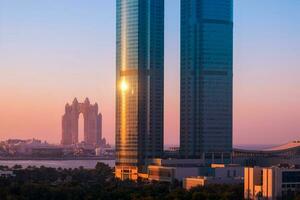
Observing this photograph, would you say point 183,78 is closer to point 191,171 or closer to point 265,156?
point 265,156

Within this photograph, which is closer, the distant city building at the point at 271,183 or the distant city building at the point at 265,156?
the distant city building at the point at 271,183

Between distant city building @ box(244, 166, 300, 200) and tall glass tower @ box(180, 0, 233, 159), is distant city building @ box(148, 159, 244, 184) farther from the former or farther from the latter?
distant city building @ box(244, 166, 300, 200)

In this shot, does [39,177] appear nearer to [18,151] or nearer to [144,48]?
[144,48]

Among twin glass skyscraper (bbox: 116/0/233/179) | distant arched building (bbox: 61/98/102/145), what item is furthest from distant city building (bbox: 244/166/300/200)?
distant arched building (bbox: 61/98/102/145)

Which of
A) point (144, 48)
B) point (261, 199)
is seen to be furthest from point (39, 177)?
point (261, 199)

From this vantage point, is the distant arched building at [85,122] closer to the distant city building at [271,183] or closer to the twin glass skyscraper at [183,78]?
the twin glass skyscraper at [183,78]

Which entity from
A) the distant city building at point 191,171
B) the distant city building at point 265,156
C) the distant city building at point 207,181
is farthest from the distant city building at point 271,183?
the distant city building at point 265,156
